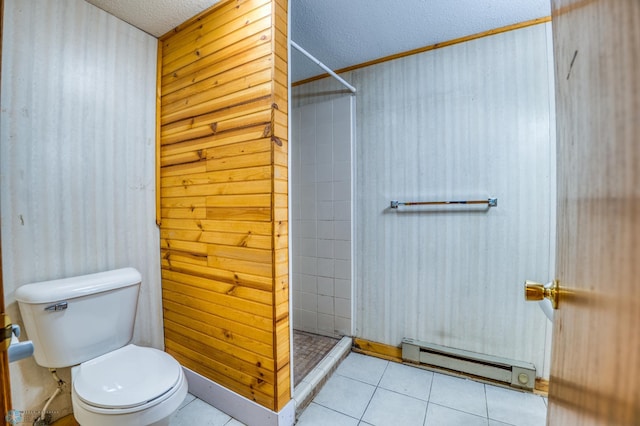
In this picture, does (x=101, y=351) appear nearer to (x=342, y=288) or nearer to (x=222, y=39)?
(x=342, y=288)

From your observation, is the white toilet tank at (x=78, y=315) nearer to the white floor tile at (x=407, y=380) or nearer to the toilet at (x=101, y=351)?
the toilet at (x=101, y=351)

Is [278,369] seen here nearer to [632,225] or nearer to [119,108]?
[632,225]

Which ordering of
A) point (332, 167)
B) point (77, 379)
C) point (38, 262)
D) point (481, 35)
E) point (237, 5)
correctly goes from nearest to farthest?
1. point (77, 379)
2. point (38, 262)
3. point (237, 5)
4. point (481, 35)
5. point (332, 167)

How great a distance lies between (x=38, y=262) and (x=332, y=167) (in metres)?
1.94

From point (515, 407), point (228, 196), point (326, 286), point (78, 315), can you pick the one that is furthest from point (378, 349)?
point (78, 315)

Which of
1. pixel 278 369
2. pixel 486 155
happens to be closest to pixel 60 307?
pixel 278 369

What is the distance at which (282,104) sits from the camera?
55.7 inches

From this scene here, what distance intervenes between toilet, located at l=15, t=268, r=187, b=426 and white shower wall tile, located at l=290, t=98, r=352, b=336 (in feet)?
4.29

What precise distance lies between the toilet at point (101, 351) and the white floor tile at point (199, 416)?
432mm

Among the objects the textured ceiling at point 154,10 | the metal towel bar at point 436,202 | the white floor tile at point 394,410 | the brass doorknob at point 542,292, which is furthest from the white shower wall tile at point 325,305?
the textured ceiling at point 154,10

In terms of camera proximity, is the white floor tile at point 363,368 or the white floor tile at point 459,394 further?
the white floor tile at point 363,368

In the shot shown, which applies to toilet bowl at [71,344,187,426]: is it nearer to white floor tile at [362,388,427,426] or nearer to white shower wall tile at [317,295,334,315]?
white floor tile at [362,388,427,426]

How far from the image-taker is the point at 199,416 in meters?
1.55

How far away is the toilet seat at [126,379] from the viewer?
1072 mm
